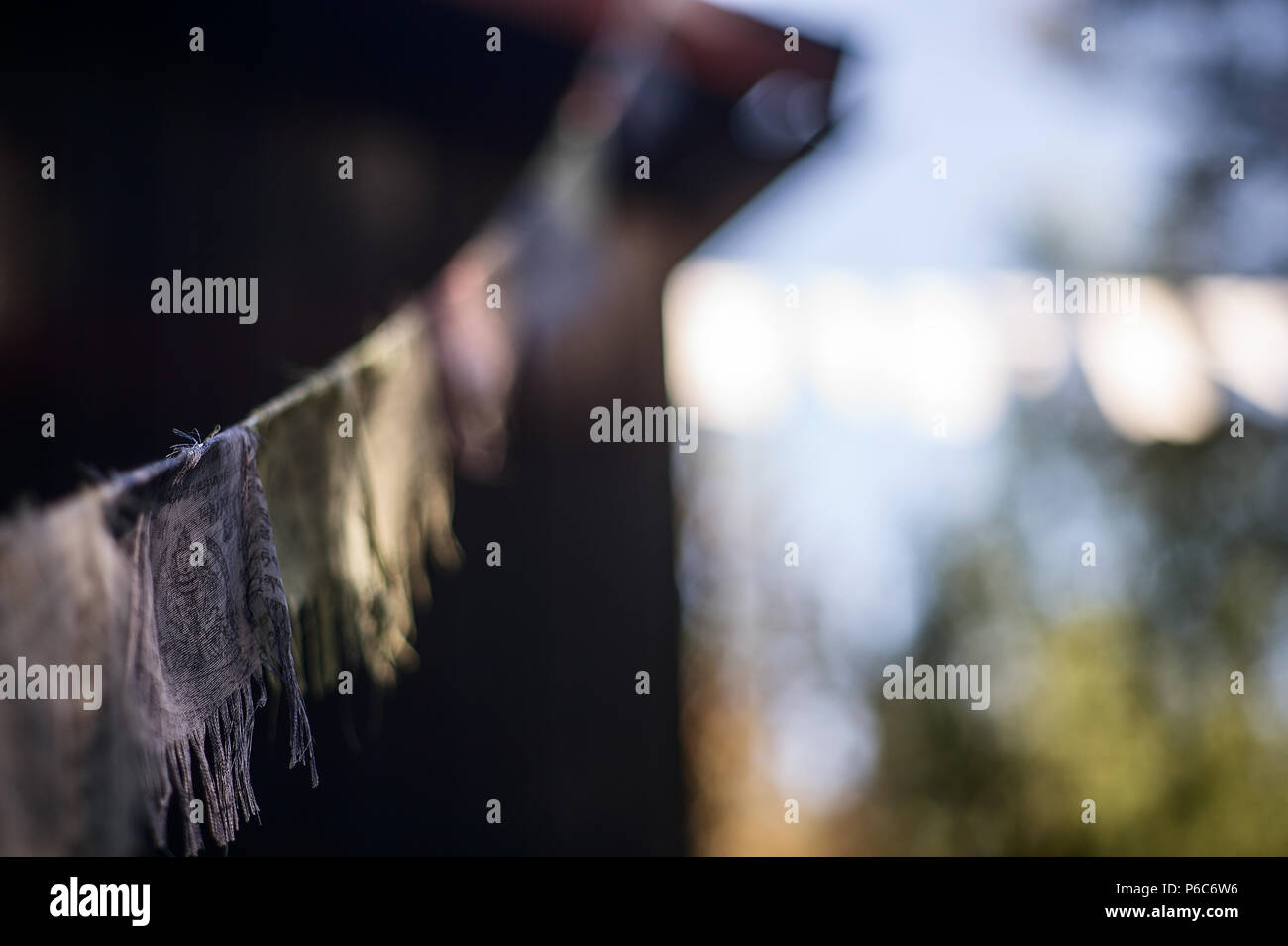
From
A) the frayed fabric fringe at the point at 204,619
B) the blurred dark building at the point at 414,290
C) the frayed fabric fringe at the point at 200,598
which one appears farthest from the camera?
the blurred dark building at the point at 414,290

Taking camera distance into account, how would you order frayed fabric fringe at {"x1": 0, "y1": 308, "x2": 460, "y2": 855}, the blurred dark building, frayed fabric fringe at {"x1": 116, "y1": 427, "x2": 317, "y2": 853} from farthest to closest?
the blurred dark building < frayed fabric fringe at {"x1": 116, "y1": 427, "x2": 317, "y2": 853} < frayed fabric fringe at {"x1": 0, "y1": 308, "x2": 460, "y2": 855}

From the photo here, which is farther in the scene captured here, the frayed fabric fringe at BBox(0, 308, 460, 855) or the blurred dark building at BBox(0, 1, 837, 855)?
the blurred dark building at BBox(0, 1, 837, 855)

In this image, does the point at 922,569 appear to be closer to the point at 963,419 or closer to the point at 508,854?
the point at 963,419

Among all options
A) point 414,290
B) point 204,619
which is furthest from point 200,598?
point 414,290

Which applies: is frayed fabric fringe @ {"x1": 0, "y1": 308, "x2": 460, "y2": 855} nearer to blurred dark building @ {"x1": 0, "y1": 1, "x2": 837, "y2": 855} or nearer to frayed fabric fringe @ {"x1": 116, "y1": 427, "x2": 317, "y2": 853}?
frayed fabric fringe @ {"x1": 116, "y1": 427, "x2": 317, "y2": 853}

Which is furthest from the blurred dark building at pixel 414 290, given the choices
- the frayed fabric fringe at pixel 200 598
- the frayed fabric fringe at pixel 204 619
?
the frayed fabric fringe at pixel 204 619

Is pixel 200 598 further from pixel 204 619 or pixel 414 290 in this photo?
pixel 414 290

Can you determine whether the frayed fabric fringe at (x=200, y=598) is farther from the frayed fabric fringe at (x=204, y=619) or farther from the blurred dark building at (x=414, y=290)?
the blurred dark building at (x=414, y=290)

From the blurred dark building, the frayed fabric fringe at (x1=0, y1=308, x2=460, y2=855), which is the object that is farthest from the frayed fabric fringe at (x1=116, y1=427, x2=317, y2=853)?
the blurred dark building

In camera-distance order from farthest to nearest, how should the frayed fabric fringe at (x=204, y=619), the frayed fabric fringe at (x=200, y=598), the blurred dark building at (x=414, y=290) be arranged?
1. the blurred dark building at (x=414, y=290)
2. the frayed fabric fringe at (x=204, y=619)
3. the frayed fabric fringe at (x=200, y=598)

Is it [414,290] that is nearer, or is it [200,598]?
[200,598]

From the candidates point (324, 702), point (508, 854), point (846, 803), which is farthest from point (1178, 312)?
point (324, 702)

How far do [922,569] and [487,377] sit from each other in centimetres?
547

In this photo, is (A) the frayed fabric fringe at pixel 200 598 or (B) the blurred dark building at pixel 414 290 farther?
(B) the blurred dark building at pixel 414 290
